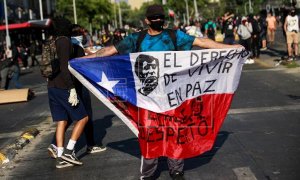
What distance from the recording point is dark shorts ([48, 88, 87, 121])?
21.3 ft

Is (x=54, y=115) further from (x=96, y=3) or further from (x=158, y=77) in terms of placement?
(x=96, y=3)

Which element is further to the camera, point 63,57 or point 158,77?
point 63,57

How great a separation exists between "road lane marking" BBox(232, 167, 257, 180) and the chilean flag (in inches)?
16.4

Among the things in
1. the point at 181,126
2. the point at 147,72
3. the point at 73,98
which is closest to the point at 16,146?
the point at 73,98

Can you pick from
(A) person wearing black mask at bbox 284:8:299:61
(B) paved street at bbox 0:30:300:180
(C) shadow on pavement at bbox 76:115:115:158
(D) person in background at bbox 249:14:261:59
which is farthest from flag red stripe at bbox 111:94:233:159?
(D) person in background at bbox 249:14:261:59

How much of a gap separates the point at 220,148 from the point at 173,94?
167 centimetres

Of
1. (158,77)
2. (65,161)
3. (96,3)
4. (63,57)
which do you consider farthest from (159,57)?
(96,3)

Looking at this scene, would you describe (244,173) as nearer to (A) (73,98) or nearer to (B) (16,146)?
(A) (73,98)

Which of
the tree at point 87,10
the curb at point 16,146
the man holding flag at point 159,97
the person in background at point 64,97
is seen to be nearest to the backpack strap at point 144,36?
the man holding flag at point 159,97

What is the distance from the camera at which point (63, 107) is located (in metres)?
6.59

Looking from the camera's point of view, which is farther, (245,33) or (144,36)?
(245,33)

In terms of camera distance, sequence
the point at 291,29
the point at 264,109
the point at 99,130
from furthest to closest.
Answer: the point at 291,29 < the point at 264,109 < the point at 99,130

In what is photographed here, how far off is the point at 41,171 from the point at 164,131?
1.81 metres

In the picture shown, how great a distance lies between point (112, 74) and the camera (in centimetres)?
577
